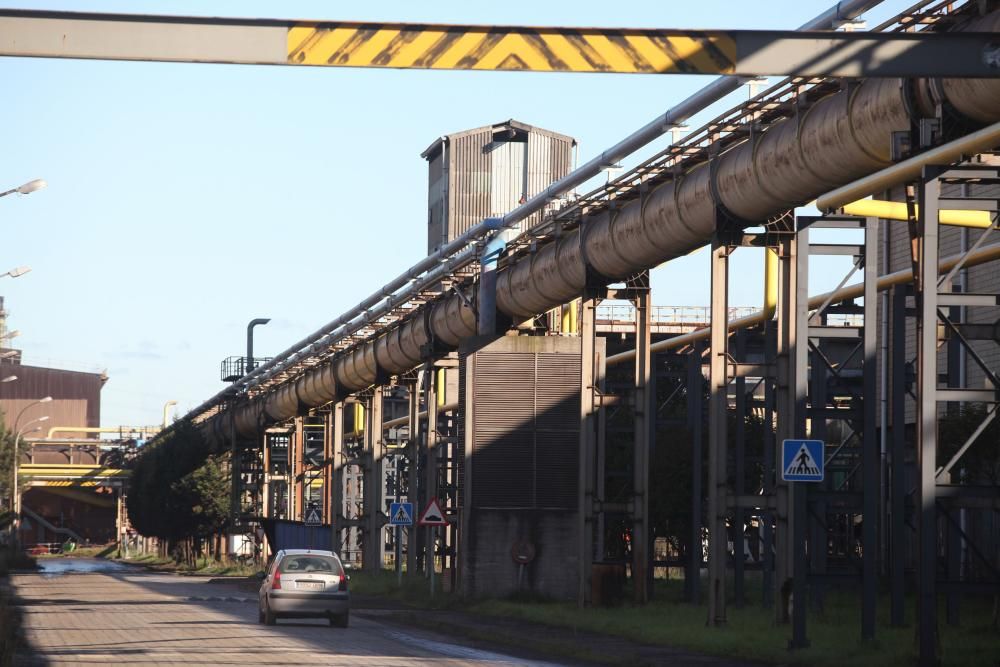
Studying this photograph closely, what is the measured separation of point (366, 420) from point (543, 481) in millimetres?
15871

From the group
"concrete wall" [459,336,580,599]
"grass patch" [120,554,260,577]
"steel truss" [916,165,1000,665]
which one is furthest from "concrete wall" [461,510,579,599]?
"grass patch" [120,554,260,577]

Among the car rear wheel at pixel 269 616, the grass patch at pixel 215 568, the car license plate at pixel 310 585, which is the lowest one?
the grass patch at pixel 215 568

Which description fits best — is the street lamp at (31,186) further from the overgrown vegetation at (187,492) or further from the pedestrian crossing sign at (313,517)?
the overgrown vegetation at (187,492)

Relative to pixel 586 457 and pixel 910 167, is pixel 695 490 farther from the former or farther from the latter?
pixel 910 167

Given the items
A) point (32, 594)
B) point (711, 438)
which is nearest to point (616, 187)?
point (711, 438)

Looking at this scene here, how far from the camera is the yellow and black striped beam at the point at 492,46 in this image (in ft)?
40.3

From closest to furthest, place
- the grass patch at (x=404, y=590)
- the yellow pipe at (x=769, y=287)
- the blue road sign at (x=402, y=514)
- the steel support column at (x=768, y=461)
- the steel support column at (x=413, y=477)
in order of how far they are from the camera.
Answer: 1. the yellow pipe at (x=769, y=287)
2. the steel support column at (x=768, y=461)
3. the grass patch at (x=404, y=590)
4. the blue road sign at (x=402, y=514)
5. the steel support column at (x=413, y=477)

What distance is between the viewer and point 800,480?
1948 cm

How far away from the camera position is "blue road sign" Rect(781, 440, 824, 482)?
1939cm

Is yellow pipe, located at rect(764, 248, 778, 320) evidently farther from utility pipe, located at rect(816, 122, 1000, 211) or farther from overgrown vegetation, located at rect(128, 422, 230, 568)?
overgrown vegetation, located at rect(128, 422, 230, 568)

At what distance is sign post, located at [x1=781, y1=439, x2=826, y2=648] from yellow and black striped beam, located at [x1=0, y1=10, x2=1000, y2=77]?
22.8ft

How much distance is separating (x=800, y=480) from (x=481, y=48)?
28.6 feet

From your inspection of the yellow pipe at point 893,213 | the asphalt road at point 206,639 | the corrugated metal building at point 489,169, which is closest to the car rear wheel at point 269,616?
the asphalt road at point 206,639

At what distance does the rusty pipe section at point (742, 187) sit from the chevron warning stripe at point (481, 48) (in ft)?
16.8
